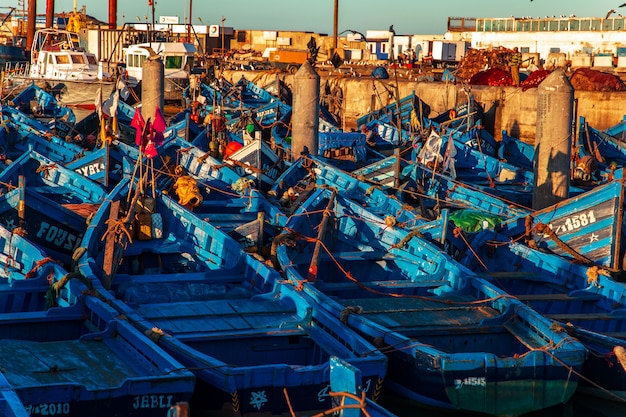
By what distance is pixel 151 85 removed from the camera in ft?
82.9

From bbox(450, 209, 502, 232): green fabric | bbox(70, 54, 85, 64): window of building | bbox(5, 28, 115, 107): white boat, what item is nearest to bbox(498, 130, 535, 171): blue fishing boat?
bbox(450, 209, 502, 232): green fabric

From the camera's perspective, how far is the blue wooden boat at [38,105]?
30859 mm

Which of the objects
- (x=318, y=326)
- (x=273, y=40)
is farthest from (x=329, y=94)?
(x=273, y=40)

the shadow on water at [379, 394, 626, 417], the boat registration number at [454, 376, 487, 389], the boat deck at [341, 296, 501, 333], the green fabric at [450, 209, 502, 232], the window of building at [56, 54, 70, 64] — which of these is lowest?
the shadow on water at [379, 394, 626, 417]

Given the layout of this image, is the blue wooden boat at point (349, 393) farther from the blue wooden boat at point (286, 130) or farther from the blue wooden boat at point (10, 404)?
the blue wooden boat at point (286, 130)

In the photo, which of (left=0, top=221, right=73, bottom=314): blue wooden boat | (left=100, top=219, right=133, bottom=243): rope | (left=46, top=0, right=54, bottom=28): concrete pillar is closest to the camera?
(left=0, top=221, right=73, bottom=314): blue wooden boat

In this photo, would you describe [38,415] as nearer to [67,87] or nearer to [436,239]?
[436,239]

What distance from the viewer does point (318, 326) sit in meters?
12.0

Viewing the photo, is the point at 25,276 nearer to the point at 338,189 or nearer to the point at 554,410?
the point at 554,410

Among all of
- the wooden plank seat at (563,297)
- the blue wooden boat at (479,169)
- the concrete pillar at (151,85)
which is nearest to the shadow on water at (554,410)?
the wooden plank seat at (563,297)

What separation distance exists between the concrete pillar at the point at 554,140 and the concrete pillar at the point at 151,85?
34.0 feet

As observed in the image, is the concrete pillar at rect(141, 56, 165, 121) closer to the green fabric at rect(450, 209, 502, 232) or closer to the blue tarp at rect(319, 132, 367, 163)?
the blue tarp at rect(319, 132, 367, 163)

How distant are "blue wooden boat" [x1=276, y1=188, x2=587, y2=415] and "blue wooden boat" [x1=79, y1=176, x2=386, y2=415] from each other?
51cm

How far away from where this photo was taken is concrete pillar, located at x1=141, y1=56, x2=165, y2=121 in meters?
25.2
